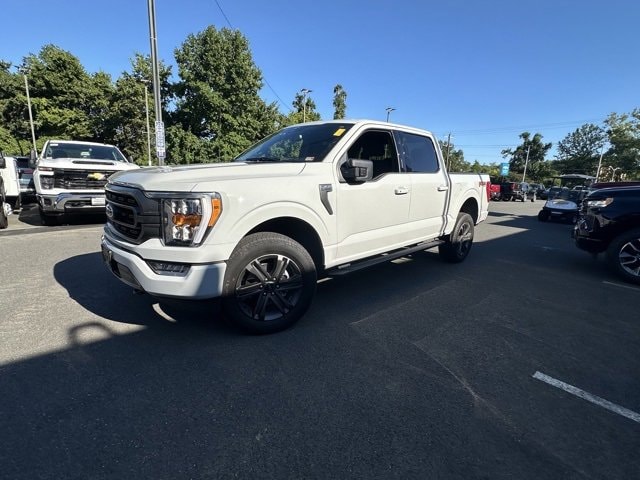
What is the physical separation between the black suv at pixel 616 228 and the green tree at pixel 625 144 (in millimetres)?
57113

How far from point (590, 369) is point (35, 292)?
5.64 metres

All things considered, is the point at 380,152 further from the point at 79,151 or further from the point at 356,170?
the point at 79,151

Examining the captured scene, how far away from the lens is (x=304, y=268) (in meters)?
3.20

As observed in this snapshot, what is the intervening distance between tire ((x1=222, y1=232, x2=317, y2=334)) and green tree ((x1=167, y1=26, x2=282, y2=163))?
2996 cm

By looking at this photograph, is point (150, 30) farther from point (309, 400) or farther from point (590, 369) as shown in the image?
point (590, 369)

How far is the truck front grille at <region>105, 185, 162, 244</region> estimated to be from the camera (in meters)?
2.67

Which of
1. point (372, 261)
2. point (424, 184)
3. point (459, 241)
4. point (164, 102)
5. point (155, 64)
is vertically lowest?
point (459, 241)

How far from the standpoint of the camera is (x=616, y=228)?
5.66 m

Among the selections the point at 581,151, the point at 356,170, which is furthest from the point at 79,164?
the point at 581,151

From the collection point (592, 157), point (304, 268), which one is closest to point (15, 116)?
point (304, 268)

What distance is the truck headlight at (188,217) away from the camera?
258 cm

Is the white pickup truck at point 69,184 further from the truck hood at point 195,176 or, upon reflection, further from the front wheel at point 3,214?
the truck hood at point 195,176

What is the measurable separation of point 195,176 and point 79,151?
8.15 metres

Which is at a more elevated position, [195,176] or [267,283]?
[195,176]
